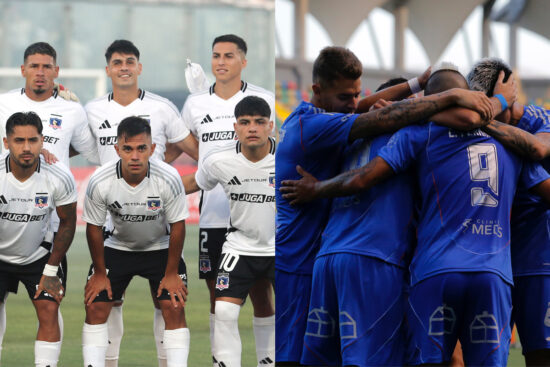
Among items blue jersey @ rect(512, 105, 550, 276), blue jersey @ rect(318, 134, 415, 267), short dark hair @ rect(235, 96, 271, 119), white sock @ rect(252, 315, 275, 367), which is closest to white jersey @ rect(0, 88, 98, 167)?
short dark hair @ rect(235, 96, 271, 119)

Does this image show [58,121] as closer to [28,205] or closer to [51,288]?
[28,205]

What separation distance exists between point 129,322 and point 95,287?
229 mm

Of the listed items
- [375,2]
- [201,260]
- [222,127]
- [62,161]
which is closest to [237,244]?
[201,260]

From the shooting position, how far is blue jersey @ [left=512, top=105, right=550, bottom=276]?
353cm

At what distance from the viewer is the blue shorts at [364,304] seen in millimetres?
3273

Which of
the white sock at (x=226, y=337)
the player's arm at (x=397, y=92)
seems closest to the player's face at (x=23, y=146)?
the white sock at (x=226, y=337)

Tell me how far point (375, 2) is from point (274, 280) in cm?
899

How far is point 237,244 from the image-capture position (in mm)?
3502

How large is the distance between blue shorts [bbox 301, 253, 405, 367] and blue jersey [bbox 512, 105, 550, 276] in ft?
2.12

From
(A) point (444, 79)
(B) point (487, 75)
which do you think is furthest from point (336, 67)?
(B) point (487, 75)

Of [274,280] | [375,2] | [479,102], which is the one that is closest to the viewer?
[479,102]

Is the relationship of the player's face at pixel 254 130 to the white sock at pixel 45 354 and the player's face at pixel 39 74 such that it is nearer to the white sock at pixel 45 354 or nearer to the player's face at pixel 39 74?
the player's face at pixel 39 74

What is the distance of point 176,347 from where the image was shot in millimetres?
3389

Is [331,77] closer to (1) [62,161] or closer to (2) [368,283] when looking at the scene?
(2) [368,283]
